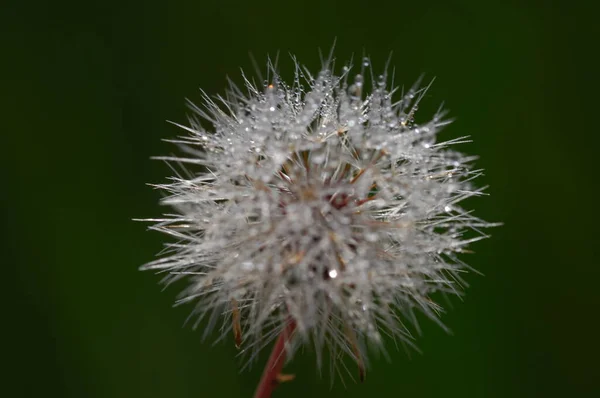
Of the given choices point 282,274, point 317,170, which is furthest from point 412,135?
point 282,274

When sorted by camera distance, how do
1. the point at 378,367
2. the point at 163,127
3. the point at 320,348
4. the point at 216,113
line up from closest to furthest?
the point at 320,348 < the point at 216,113 < the point at 378,367 < the point at 163,127

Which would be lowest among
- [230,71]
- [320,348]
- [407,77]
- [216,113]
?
[320,348]

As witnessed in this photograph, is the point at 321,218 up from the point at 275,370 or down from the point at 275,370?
up

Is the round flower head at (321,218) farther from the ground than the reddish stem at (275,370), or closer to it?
farther from the ground

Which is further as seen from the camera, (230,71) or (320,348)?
(230,71)

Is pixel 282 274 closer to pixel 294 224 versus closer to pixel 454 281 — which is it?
pixel 294 224

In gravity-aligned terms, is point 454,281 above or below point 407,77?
below

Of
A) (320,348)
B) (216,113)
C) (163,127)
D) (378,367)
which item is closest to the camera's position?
(320,348)

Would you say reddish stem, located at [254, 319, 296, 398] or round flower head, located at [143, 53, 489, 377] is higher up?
round flower head, located at [143, 53, 489, 377]
